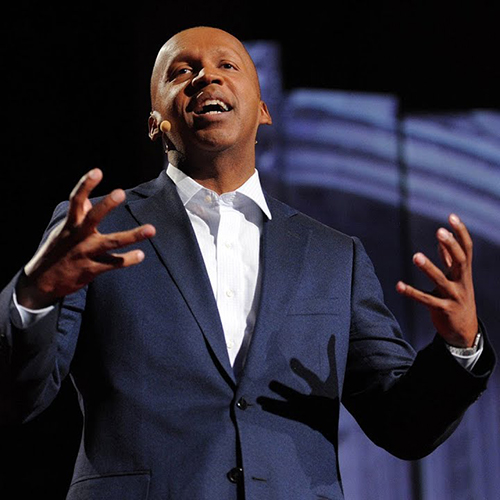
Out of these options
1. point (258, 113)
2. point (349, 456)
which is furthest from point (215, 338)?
point (349, 456)

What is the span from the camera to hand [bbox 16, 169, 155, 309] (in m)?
1.22

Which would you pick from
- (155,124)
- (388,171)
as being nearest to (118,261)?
(155,124)

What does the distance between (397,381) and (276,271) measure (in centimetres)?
29

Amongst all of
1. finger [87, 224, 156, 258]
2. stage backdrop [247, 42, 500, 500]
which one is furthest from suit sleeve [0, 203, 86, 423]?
stage backdrop [247, 42, 500, 500]

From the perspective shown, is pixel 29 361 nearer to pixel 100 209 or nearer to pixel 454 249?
pixel 100 209

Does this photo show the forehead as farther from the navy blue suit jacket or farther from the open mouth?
the navy blue suit jacket

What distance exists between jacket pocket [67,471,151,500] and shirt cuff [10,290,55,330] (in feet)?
0.93

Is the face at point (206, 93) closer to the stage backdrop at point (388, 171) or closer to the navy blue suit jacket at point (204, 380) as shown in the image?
the navy blue suit jacket at point (204, 380)

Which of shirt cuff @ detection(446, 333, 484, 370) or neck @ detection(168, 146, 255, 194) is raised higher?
neck @ detection(168, 146, 255, 194)

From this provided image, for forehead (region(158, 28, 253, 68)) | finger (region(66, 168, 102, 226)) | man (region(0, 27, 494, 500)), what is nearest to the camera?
finger (region(66, 168, 102, 226))

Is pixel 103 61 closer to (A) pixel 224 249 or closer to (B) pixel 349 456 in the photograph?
(B) pixel 349 456

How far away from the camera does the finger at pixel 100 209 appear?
121cm

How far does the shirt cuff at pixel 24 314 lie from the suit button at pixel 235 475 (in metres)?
0.37

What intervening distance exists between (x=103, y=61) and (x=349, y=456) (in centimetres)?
172
